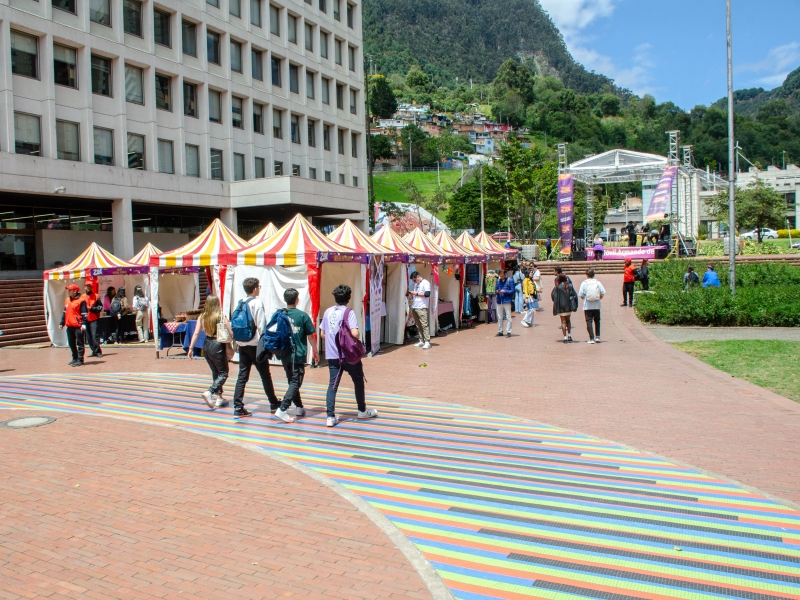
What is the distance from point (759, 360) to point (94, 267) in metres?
17.0

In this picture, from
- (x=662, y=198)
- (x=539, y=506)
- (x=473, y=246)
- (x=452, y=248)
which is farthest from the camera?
(x=662, y=198)

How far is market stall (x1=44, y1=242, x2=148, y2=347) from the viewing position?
62.1 ft

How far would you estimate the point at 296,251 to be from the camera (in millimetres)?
13812

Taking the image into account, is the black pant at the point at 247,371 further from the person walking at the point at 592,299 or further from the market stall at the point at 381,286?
the person walking at the point at 592,299

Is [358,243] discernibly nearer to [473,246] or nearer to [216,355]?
[216,355]

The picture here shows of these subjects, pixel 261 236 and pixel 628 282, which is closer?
pixel 261 236

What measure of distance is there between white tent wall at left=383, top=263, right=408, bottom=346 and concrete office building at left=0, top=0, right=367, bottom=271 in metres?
16.5

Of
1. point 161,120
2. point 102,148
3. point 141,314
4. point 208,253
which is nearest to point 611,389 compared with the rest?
point 208,253

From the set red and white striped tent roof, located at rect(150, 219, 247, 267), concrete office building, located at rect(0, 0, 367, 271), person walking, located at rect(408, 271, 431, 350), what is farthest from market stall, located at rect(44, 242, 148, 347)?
person walking, located at rect(408, 271, 431, 350)

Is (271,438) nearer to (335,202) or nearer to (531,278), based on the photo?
(531,278)

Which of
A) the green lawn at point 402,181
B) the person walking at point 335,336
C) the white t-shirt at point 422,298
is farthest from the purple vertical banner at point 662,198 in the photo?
the green lawn at point 402,181

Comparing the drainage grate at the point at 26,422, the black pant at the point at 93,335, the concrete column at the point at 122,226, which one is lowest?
the drainage grate at the point at 26,422

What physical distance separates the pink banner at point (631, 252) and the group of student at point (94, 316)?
2724cm

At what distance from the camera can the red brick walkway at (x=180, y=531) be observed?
423 centimetres
